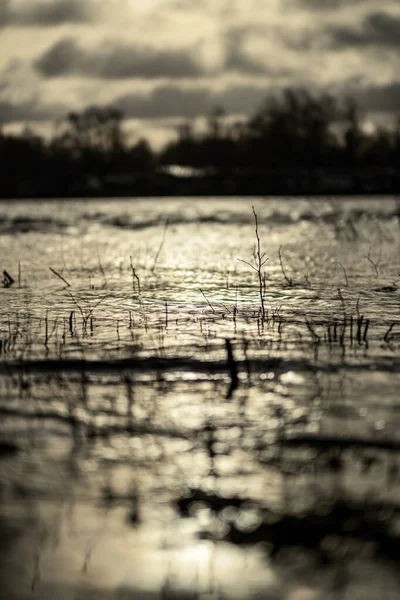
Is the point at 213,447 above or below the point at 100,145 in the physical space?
below

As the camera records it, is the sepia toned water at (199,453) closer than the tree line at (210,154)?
Yes

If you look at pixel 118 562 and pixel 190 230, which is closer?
pixel 118 562

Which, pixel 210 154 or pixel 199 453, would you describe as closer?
pixel 199 453

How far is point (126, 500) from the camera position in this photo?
451 cm

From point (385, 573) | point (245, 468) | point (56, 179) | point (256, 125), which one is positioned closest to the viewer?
point (385, 573)

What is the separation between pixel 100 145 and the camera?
4838 inches

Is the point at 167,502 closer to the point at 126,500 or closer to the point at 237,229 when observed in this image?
the point at 126,500

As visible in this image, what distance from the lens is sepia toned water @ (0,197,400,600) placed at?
Result: 3717 mm

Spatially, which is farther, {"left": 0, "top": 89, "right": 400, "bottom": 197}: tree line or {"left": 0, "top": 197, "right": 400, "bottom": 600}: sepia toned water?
{"left": 0, "top": 89, "right": 400, "bottom": 197}: tree line

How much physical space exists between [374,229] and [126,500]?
33000 mm

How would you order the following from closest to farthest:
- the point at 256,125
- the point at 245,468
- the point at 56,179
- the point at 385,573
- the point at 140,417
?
the point at 385,573, the point at 245,468, the point at 140,417, the point at 56,179, the point at 256,125

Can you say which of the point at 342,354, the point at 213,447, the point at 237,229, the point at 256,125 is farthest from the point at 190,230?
the point at 256,125

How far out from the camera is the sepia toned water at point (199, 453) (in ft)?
12.2

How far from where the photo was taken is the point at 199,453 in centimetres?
529
